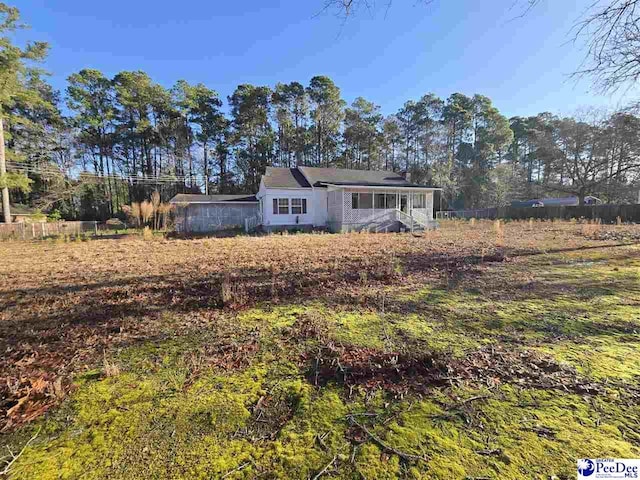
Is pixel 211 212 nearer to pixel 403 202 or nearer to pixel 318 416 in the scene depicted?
pixel 403 202

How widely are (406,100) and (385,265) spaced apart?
43.4 meters

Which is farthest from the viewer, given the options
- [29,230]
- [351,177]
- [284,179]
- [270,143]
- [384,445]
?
[270,143]

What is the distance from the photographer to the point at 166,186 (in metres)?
35.2

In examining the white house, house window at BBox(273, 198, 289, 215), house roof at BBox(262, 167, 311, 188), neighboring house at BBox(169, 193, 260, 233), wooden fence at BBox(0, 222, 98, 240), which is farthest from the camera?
neighboring house at BBox(169, 193, 260, 233)

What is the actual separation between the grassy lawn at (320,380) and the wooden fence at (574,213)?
24902mm

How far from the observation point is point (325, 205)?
19.8 meters

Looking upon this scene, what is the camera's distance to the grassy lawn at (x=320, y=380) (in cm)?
155

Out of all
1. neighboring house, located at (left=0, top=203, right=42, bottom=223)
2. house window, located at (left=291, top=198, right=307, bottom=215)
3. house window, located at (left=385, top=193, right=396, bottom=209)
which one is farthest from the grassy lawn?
neighboring house, located at (left=0, top=203, right=42, bottom=223)

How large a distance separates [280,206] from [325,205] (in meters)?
3.20

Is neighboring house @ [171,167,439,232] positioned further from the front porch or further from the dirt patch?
the dirt patch

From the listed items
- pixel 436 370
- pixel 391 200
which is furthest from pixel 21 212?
pixel 436 370

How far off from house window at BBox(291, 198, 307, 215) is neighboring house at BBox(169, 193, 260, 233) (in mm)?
5170

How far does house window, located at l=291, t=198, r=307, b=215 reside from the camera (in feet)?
62.7

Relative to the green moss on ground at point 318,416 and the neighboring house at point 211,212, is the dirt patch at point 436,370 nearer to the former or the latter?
the green moss on ground at point 318,416
